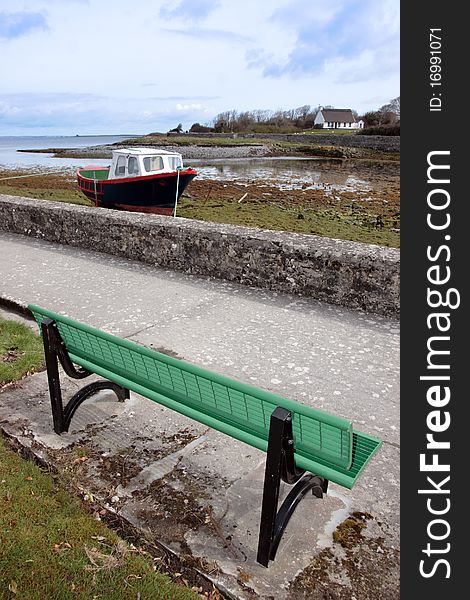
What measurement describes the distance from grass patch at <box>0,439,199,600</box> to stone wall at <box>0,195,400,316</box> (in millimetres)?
3594

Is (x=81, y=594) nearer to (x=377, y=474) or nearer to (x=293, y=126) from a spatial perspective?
(x=377, y=474)

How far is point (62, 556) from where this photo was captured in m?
2.34

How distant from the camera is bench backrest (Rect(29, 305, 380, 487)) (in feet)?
7.02

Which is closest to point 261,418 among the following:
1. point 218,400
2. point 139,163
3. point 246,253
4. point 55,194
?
point 218,400

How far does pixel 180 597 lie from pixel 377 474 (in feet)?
→ 4.42

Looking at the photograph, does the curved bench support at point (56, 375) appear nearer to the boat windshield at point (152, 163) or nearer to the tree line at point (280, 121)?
the boat windshield at point (152, 163)

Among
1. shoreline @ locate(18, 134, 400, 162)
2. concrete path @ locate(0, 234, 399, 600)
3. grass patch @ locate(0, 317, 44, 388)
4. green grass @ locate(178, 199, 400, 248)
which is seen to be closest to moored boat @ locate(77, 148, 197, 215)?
green grass @ locate(178, 199, 400, 248)

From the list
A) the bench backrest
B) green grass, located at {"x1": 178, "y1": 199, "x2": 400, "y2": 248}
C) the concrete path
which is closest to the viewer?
the bench backrest

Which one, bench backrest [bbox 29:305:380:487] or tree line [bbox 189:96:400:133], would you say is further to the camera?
tree line [bbox 189:96:400:133]

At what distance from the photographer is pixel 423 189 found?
3.22 meters

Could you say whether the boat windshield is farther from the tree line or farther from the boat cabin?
the tree line

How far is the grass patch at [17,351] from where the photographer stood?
13.1 ft

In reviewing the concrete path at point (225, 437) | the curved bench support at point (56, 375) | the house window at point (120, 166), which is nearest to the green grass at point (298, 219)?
the house window at point (120, 166)

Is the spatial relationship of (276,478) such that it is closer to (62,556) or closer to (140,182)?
(62,556)
